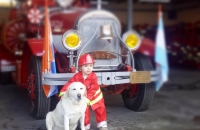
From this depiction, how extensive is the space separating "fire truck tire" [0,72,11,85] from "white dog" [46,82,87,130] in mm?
3621

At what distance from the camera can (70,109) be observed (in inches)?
141

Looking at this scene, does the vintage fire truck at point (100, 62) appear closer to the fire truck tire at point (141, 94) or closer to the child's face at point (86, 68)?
the fire truck tire at point (141, 94)

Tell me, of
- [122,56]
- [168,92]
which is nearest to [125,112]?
[122,56]

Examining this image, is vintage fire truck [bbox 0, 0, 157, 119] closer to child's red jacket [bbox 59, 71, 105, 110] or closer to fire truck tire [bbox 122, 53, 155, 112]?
fire truck tire [bbox 122, 53, 155, 112]

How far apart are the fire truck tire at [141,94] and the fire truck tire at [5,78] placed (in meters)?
2.98

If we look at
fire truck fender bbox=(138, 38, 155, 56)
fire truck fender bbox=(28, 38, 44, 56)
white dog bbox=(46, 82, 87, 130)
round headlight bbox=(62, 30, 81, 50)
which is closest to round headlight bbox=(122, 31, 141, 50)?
round headlight bbox=(62, 30, 81, 50)

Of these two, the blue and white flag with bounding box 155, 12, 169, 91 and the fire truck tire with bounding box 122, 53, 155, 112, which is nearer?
the fire truck tire with bounding box 122, 53, 155, 112

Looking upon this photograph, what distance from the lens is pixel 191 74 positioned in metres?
9.86

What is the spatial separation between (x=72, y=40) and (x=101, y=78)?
0.58 meters

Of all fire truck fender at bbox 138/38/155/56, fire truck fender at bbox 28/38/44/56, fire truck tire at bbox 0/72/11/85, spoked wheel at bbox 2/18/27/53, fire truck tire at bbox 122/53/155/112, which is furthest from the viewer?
fire truck tire at bbox 0/72/11/85

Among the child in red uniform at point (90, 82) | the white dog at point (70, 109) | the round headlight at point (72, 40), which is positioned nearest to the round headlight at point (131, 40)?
the round headlight at point (72, 40)

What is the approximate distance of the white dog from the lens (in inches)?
138

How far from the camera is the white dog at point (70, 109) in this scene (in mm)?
3494

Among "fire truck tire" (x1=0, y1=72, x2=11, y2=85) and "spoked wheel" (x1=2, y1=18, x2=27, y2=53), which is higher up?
"spoked wheel" (x1=2, y1=18, x2=27, y2=53)
